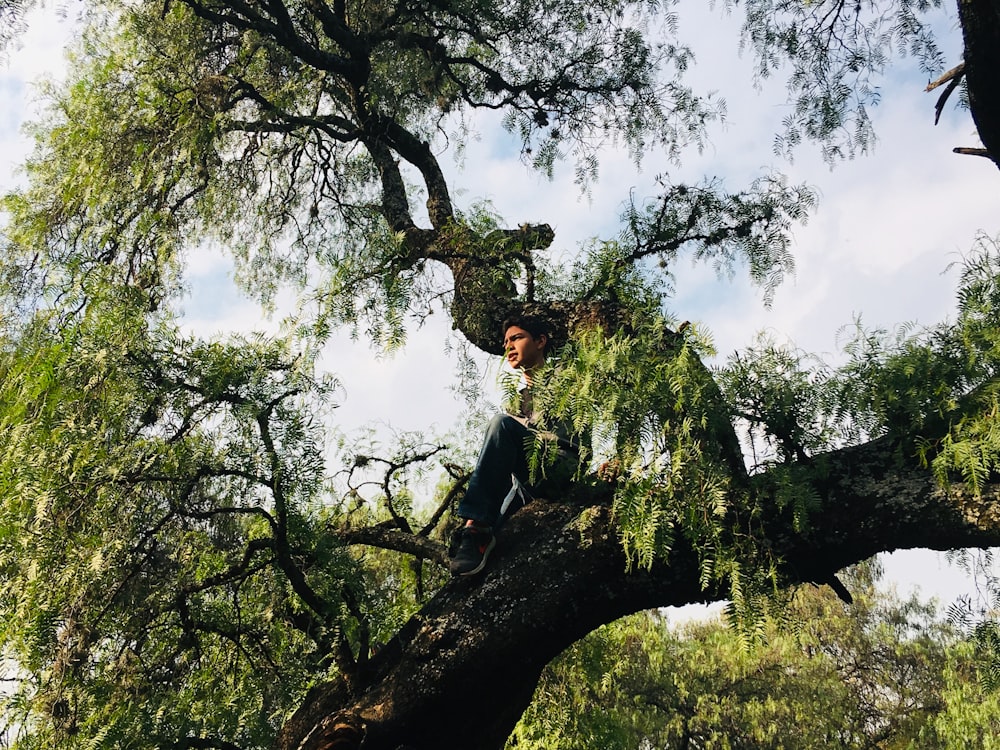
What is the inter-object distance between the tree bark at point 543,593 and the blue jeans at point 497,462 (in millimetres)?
122

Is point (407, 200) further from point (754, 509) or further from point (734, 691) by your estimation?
point (734, 691)

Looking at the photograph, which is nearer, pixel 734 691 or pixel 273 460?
pixel 273 460

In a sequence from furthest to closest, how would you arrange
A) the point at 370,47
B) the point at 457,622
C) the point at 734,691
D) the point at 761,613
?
1. the point at 734,691
2. the point at 370,47
3. the point at 457,622
4. the point at 761,613

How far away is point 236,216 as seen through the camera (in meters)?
5.87

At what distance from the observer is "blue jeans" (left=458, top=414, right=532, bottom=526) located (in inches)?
127

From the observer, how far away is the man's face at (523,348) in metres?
3.86

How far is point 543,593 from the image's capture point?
9.58 feet

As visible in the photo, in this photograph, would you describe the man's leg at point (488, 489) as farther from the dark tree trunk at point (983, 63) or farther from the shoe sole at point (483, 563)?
the dark tree trunk at point (983, 63)

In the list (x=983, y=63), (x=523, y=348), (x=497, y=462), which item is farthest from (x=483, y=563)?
(x=983, y=63)

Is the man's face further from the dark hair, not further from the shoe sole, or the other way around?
the shoe sole

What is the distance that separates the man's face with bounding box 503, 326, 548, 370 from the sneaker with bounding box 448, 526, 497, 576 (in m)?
0.96

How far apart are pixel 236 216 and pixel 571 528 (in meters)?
Answer: 3.97

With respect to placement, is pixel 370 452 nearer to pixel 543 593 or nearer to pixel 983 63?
pixel 543 593

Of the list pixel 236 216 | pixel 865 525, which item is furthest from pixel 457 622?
pixel 236 216
